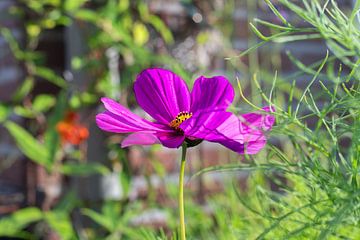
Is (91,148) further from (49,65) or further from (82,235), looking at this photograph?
(49,65)

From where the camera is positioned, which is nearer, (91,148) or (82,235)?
(82,235)

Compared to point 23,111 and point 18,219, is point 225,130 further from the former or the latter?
point 23,111

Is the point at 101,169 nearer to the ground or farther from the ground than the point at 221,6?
nearer to the ground

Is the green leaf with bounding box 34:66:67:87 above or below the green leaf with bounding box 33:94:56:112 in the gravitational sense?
above

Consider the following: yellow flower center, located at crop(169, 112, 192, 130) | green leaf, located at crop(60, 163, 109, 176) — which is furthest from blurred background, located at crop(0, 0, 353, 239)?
yellow flower center, located at crop(169, 112, 192, 130)

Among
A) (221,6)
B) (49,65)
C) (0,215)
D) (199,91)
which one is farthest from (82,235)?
(199,91)

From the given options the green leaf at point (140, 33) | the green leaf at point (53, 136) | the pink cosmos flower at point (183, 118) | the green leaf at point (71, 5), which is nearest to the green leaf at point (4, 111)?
the green leaf at point (53, 136)

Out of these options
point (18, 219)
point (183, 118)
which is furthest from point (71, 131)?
point (183, 118)

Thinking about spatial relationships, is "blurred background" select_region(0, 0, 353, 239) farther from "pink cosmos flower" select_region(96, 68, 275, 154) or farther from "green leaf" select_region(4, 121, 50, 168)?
"pink cosmos flower" select_region(96, 68, 275, 154)
